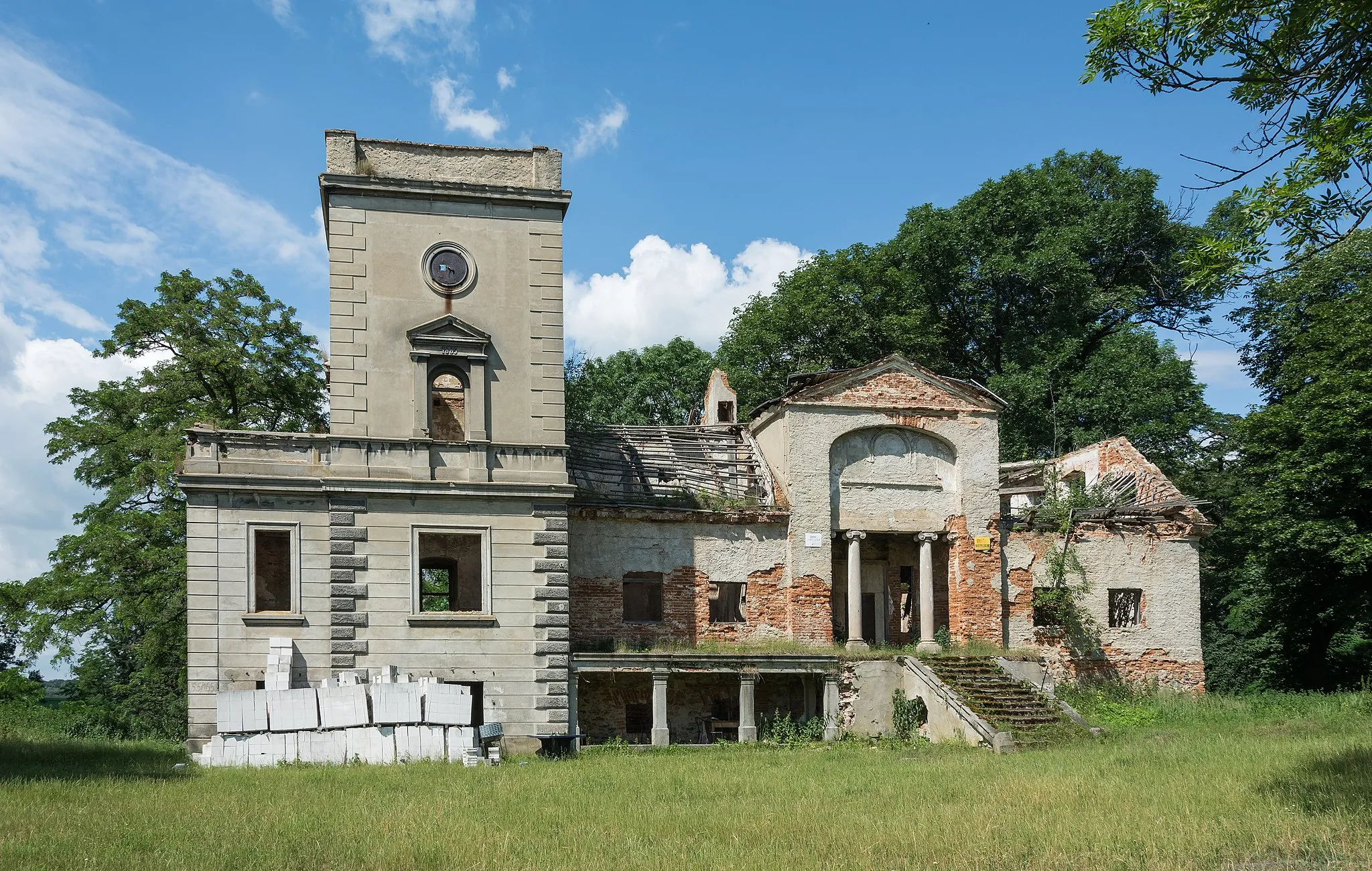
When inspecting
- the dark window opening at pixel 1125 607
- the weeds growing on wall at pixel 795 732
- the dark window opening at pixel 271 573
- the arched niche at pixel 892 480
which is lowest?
the weeds growing on wall at pixel 795 732

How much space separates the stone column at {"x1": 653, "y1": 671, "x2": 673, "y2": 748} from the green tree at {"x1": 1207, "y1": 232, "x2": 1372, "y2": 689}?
15.0 meters

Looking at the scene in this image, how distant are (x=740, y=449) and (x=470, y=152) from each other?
31.2 feet

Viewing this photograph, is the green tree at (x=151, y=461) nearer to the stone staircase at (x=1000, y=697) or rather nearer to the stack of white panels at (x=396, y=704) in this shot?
the stack of white panels at (x=396, y=704)

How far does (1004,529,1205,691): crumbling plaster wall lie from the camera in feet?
92.8

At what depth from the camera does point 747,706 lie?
81.9ft

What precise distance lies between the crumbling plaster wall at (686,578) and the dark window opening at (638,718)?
1.66 m

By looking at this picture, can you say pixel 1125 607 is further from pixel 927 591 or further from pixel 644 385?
pixel 644 385

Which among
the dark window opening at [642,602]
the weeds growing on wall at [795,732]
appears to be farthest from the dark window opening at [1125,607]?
the dark window opening at [642,602]

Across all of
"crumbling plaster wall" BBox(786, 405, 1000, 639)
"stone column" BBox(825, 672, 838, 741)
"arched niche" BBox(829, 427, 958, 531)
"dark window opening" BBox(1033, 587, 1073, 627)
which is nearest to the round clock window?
"crumbling plaster wall" BBox(786, 405, 1000, 639)

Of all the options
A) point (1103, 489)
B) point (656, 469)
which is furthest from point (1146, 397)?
point (656, 469)

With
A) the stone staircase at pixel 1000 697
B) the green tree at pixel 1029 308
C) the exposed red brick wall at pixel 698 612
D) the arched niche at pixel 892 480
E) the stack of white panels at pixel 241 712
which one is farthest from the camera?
the green tree at pixel 1029 308

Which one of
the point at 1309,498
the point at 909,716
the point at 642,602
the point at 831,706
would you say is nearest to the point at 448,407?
the point at 642,602

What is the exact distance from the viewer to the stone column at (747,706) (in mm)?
24891

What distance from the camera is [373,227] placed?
23297mm
